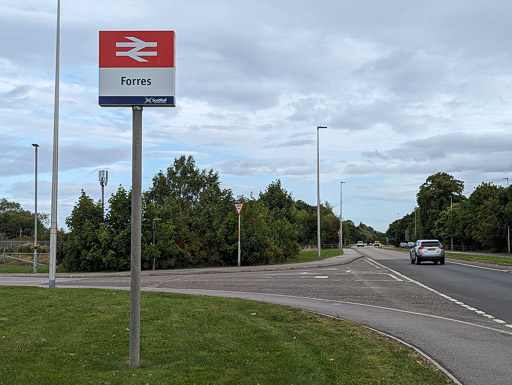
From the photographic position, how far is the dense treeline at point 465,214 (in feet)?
236

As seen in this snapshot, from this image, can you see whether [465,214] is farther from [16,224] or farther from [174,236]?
[16,224]

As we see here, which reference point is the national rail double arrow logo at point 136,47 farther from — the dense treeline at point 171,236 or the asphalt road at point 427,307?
the dense treeline at point 171,236

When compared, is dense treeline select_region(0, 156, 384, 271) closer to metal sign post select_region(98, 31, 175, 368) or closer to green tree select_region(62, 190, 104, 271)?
green tree select_region(62, 190, 104, 271)

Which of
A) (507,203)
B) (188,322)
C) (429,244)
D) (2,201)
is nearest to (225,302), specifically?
(188,322)

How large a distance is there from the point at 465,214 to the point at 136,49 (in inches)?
3375

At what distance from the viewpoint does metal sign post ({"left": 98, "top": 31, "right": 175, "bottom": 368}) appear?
23.1 feet

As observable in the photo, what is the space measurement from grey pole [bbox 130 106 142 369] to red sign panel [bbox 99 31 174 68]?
846 millimetres

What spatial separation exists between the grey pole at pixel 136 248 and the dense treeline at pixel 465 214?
68.6 m

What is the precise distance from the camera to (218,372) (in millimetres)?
6387

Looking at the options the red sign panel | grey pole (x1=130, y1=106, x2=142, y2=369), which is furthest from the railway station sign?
grey pole (x1=130, y1=106, x2=142, y2=369)

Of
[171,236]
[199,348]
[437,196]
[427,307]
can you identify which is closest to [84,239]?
[171,236]

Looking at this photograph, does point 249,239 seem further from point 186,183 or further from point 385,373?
point 186,183

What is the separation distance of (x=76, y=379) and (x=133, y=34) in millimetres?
4296

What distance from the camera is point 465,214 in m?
85.4
